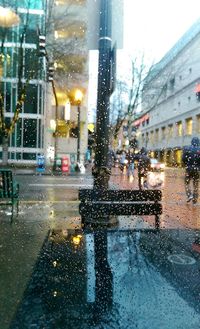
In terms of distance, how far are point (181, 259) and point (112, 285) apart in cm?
107

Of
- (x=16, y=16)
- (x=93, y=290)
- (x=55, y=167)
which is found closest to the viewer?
(x=93, y=290)

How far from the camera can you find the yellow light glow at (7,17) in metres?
25.4

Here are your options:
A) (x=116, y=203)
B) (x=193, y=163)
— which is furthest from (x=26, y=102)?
(x=116, y=203)

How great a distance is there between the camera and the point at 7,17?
2620cm

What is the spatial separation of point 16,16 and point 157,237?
81.4 feet

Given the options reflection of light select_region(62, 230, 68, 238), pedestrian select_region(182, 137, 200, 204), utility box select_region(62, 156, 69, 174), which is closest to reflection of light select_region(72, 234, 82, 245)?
reflection of light select_region(62, 230, 68, 238)

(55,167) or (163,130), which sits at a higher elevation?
(163,130)

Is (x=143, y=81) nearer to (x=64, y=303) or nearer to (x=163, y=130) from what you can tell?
(x=163, y=130)

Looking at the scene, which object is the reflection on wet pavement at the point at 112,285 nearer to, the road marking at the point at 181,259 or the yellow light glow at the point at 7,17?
the road marking at the point at 181,259

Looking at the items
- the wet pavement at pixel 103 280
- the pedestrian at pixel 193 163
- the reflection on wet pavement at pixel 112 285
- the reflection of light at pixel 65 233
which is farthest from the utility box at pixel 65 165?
the reflection on wet pavement at pixel 112 285

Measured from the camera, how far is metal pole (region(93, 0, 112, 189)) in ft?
22.1

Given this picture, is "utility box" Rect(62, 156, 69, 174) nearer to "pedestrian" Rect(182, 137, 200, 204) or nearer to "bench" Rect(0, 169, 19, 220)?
"pedestrian" Rect(182, 137, 200, 204)

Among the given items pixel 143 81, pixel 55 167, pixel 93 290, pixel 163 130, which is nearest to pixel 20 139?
pixel 55 167

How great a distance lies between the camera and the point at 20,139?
118 ft
